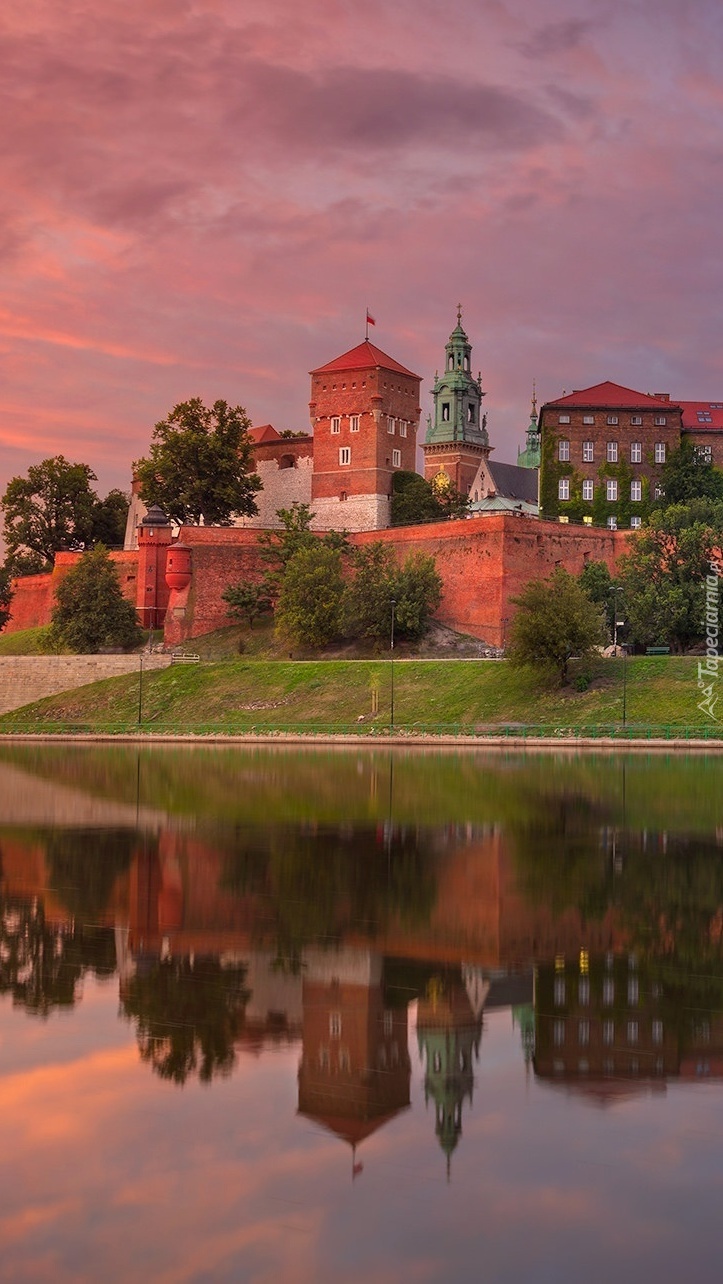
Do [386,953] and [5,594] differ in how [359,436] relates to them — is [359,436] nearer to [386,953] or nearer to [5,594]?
[5,594]

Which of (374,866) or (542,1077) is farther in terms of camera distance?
(374,866)

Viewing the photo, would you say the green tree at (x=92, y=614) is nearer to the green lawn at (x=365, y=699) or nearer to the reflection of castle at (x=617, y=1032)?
the green lawn at (x=365, y=699)

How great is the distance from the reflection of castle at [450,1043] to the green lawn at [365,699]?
37212mm

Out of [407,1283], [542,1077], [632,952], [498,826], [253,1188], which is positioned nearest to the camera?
[407,1283]

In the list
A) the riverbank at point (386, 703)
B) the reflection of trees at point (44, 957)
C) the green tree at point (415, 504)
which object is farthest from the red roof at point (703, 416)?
the reflection of trees at point (44, 957)

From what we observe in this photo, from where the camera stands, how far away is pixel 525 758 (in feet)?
130

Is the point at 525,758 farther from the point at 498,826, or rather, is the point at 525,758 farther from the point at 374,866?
the point at 374,866

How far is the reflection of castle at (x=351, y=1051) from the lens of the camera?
7496mm

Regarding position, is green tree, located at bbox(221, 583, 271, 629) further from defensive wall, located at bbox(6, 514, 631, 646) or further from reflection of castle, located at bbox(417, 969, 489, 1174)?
reflection of castle, located at bbox(417, 969, 489, 1174)

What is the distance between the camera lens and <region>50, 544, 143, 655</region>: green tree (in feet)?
221

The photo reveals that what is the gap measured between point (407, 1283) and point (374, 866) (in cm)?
1124

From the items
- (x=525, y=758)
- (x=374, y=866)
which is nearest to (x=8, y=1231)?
(x=374, y=866)

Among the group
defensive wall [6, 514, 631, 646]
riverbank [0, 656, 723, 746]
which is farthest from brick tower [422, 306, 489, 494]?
riverbank [0, 656, 723, 746]

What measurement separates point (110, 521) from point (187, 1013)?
8171cm
